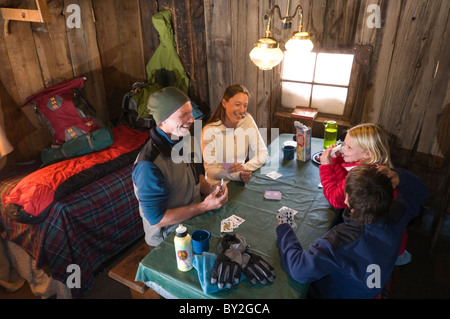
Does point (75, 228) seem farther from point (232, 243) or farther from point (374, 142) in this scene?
point (374, 142)

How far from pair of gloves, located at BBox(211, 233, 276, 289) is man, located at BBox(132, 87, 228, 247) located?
411 millimetres

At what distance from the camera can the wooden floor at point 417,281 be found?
2.58 meters

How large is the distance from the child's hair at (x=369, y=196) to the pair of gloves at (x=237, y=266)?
50 cm

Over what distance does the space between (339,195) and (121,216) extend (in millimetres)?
Answer: 1984

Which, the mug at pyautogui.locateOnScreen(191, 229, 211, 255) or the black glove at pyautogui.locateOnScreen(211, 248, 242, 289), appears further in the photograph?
the mug at pyautogui.locateOnScreen(191, 229, 211, 255)

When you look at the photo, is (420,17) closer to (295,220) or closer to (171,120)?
(295,220)

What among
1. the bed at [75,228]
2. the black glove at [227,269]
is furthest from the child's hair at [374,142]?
the bed at [75,228]

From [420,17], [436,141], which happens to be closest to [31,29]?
[420,17]

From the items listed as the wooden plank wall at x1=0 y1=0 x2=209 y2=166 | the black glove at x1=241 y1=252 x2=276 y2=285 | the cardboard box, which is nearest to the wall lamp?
the cardboard box

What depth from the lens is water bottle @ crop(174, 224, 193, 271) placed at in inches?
60.7

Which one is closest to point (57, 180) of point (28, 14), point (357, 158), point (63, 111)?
point (63, 111)

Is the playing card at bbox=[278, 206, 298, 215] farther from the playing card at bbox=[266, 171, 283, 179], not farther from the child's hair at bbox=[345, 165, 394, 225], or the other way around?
the child's hair at bbox=[345, 165, 394, 225]

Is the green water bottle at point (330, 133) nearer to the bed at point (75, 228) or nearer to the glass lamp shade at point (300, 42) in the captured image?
the glass lamp shade at point (300, 42)

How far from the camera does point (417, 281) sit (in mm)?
2680
